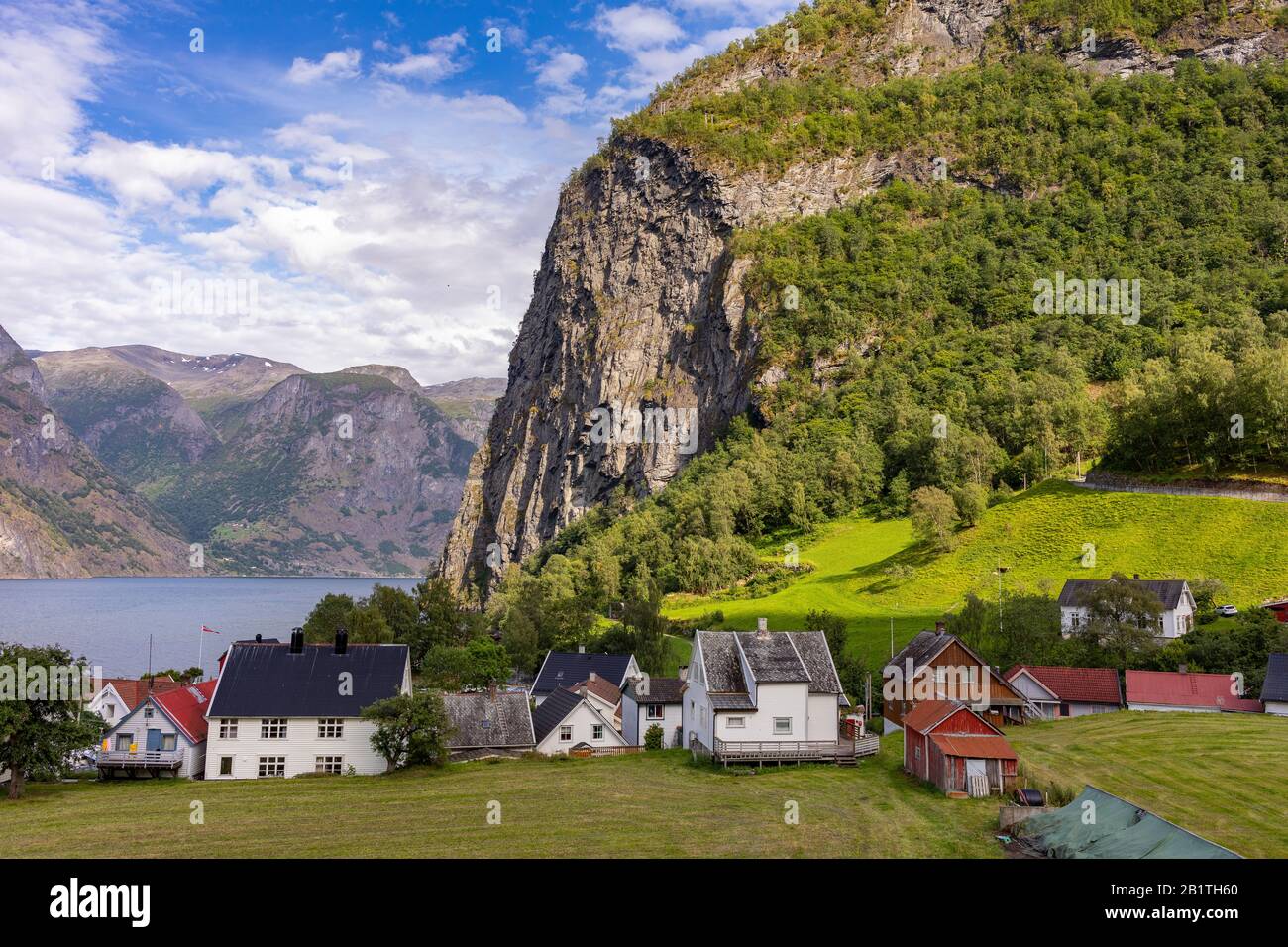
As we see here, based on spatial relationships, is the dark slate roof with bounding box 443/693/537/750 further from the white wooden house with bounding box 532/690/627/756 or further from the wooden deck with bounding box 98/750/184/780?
the wooden deck with bounding box 98/750/184/780

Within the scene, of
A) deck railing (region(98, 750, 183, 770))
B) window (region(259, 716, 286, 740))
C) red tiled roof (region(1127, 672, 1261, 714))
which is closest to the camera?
deck railing (region(98, 750, 183, 770))

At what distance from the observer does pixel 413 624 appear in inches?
3440

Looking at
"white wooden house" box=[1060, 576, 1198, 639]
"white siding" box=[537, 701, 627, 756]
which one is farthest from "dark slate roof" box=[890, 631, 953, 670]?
"white siding" box=[537, 701, 627, 756]

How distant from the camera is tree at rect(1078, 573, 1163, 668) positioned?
61281mm

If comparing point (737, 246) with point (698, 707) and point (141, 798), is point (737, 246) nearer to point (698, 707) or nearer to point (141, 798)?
point (698, 707)

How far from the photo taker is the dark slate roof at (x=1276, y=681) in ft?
170

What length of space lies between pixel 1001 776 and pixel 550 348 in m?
169

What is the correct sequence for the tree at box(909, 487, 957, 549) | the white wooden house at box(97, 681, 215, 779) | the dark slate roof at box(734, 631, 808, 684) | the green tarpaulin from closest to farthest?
the green tarpaulin → the white wooden house at box(97, 681, 215, 779) → the dark slate roof at box(734, 631, 808, 684) → the tree at box(909, 487, 957, 549)

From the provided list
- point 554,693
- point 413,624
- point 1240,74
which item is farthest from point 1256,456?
point 1240,74

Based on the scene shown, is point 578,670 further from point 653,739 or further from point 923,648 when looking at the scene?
point 923,648

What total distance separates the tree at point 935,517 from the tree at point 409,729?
60.2 m

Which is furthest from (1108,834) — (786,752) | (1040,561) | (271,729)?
(1040,561)

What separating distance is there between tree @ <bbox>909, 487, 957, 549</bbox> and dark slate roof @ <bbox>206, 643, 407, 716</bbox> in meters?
59.2

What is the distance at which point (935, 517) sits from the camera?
301ft
